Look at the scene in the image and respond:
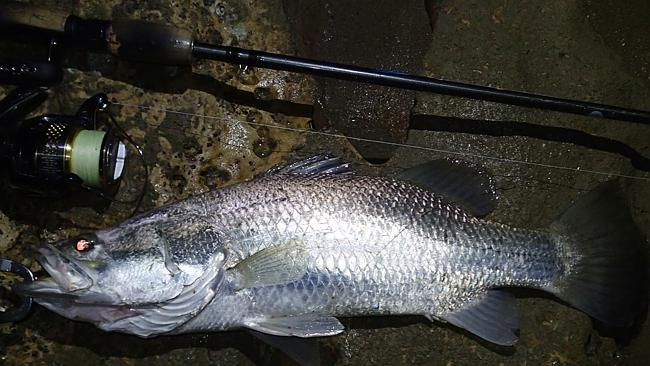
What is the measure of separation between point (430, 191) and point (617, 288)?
103 cm

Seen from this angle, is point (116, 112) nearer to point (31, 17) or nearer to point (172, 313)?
point (31, 17)

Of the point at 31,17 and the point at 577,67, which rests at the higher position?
the point at 577,67

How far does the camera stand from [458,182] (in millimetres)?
2797

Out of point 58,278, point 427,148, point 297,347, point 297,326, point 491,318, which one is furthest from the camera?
point 427,148

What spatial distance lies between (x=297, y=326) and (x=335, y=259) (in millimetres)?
328

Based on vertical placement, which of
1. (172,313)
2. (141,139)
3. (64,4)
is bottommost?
(172,313)

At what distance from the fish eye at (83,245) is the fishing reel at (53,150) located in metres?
0.36

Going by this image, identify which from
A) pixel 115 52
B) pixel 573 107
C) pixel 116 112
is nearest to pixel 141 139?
pixel 116 112

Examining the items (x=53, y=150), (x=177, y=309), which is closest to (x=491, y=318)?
(x=177, y=309)

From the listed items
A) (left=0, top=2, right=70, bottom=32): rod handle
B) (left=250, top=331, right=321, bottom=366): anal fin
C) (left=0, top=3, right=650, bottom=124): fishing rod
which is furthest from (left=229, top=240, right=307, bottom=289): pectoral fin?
(left=0, top=2, right=70, bottom=32): rod handle

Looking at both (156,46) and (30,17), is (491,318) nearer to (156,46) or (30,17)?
(156,46)

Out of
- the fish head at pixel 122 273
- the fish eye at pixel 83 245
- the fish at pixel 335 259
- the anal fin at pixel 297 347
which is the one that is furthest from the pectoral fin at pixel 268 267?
the fish eye at pixel 83 245

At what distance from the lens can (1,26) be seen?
2.49 m

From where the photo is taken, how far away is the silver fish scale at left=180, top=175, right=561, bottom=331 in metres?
2.46
